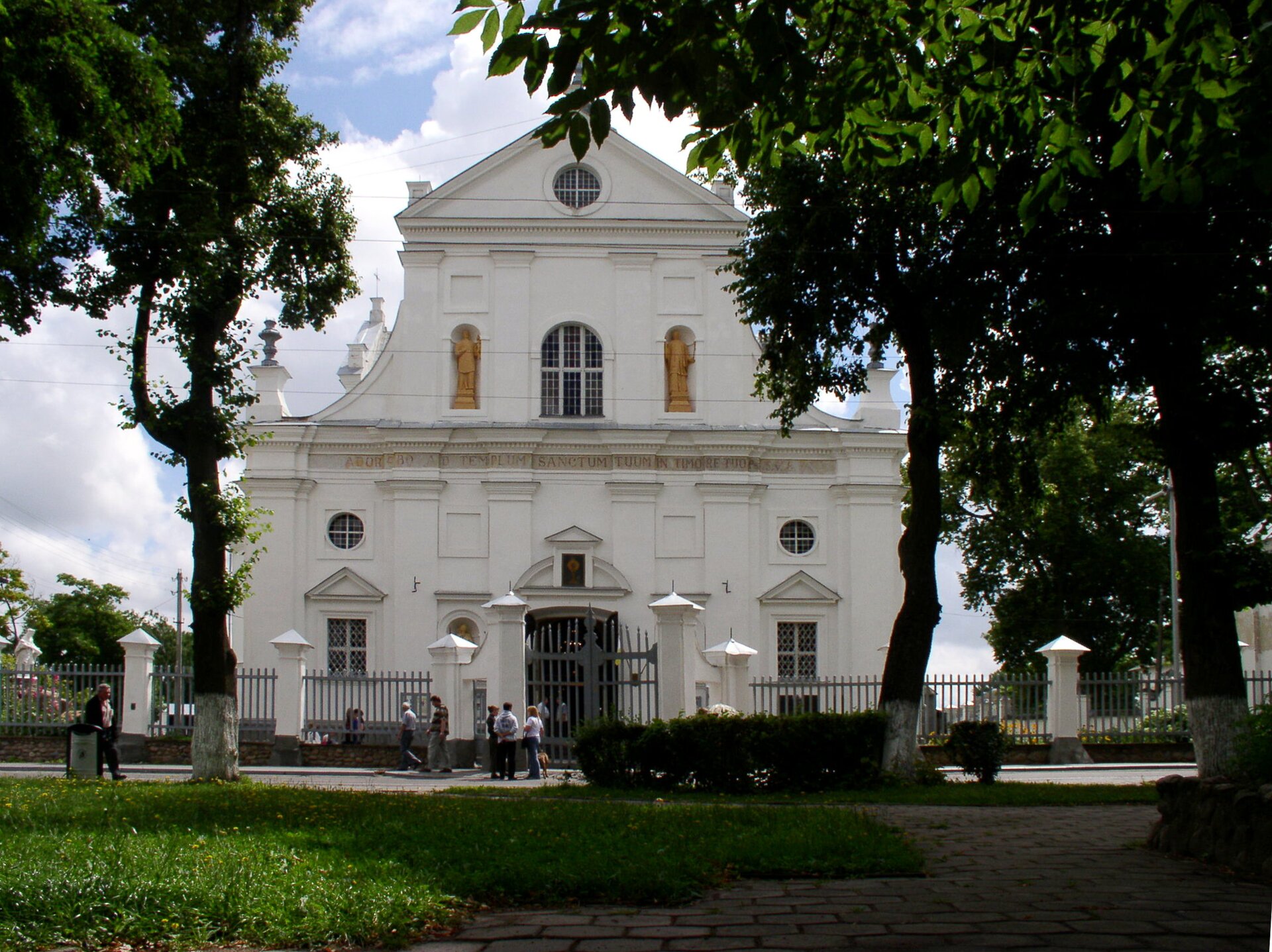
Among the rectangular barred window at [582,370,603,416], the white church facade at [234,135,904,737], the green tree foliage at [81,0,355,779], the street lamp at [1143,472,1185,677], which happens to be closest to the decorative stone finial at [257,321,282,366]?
the white church facade at [234,135,904,737]

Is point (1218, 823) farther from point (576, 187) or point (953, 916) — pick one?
point (576, 187)

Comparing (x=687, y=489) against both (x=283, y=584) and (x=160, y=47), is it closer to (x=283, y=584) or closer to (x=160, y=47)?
(x=283, y=584)

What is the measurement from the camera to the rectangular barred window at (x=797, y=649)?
3122 cm

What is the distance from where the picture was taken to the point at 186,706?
81.7 feet

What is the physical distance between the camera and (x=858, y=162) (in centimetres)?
843

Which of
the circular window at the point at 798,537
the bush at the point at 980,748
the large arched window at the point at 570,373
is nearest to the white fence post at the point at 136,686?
the large arched window at the point at 570,373

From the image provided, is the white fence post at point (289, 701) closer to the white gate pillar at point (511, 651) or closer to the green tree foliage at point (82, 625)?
the white gate pillar at point (511, 651)

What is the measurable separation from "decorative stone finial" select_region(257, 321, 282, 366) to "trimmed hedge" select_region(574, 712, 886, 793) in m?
18.9

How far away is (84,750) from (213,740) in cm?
182

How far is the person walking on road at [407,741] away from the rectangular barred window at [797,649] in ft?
37.4

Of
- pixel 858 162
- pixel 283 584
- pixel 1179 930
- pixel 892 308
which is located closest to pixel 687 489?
pixel 283 584

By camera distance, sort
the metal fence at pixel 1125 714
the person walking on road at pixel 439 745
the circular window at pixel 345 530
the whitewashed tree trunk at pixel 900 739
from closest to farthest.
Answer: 1. the whitewashed tree trunk at pixel 900 739
2. the person walking on road at pixel 439 745
3. the metal fence at pixel 1125 714
4. the circular window at pixel 345 530

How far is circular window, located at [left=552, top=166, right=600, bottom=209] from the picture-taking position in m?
32.4

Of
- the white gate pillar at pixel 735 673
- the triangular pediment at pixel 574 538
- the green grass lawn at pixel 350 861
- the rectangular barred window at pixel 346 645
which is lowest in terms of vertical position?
the green grass lawn at pixel 350 861
